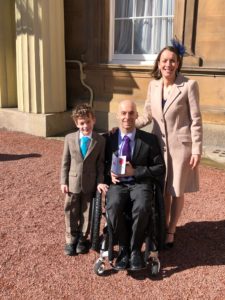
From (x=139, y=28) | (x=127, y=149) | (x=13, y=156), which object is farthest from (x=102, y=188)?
(x=139, y=28)

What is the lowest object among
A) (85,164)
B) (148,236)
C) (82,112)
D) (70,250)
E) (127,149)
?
(70,250)

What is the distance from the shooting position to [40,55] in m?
7.33

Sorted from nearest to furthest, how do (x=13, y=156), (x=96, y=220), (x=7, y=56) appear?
(x=96, y=220), (x=13, y=156), (x=7, y=56)

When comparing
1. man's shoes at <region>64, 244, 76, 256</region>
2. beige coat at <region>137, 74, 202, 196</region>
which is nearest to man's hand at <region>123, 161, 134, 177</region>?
beige coat at <region>137, 74, 202, 196</region>

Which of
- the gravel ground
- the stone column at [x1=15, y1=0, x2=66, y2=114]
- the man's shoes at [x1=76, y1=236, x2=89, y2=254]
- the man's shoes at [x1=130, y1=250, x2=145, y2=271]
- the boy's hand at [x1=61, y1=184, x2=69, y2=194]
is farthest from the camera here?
the stone column at [x1=15, y1=0, x2=66, y2=114]

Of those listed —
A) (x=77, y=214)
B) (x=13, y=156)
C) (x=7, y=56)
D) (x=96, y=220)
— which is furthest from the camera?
(x=7, y=56)

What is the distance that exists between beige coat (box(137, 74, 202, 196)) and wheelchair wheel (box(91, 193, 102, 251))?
2.02 ft

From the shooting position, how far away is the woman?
3.17m

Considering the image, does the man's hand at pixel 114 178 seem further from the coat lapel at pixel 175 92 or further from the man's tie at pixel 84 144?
the coat lapel at pixel 175 92

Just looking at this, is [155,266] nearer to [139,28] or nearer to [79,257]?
[79,257]

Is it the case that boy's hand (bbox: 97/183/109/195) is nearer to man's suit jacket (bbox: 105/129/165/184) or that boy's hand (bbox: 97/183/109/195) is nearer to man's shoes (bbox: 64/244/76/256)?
man's suit jacket (bbox: 105/129/165/184)

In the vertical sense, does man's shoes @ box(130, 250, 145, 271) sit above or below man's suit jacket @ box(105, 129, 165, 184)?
below

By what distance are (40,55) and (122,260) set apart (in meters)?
5.18

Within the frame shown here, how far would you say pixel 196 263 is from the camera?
128 inches
